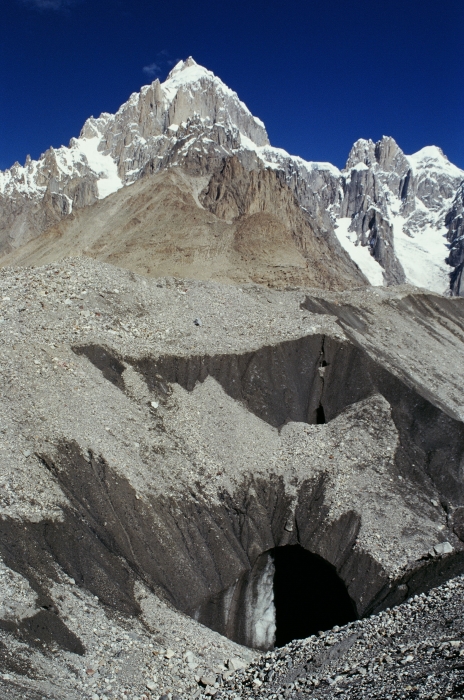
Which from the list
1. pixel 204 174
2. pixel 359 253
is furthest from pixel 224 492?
pixel 359 253

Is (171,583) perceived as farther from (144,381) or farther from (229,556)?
(144,381)

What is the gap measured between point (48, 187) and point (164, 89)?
107 ft

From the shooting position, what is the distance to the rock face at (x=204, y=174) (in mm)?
93125

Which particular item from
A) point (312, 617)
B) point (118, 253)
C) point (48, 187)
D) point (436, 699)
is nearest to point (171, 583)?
point (312, 617)

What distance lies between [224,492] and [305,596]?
459cm

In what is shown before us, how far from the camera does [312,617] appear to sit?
20203mm

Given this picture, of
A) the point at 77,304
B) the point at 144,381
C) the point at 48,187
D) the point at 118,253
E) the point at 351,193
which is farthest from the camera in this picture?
the point at 351,193

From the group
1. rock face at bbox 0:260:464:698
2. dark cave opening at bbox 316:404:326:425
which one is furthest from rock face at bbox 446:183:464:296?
dark cave opening at bbox 316:404:326:425

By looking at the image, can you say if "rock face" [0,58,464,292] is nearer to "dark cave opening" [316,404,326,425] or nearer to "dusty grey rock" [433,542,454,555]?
"dark cave opening" [316,404,326,425]

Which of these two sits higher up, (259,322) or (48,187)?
(48,187)

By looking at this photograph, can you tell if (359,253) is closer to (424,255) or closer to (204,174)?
(424,255)

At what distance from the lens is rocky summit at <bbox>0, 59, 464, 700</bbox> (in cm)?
1379

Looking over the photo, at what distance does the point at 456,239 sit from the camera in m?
165

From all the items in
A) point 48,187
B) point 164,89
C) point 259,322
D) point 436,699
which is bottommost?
point 436,699
